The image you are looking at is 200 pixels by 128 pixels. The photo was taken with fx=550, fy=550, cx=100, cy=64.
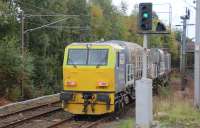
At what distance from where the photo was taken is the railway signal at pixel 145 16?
15617 millimetres

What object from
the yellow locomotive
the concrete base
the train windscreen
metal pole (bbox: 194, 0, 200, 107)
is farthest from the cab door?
the concrete base

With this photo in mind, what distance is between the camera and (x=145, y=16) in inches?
619

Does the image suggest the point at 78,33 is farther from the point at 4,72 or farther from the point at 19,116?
the point at 19,116

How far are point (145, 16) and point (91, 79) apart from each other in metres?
4.83

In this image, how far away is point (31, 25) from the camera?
4525 cm

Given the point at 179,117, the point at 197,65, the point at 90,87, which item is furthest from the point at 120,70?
the point at 179,117

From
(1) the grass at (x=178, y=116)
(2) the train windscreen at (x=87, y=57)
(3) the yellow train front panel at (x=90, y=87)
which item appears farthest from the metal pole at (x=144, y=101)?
(2) the train windscreen at (x=87, y=57)

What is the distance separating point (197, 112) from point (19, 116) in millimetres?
7200

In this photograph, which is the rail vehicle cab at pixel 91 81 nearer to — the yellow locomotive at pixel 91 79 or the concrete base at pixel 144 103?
Result: the yellow locomotive at pixel 91 79

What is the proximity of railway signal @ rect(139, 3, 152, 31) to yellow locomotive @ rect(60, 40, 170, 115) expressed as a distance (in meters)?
4.37

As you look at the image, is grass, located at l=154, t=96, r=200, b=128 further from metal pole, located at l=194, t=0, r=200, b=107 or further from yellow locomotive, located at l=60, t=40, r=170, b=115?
yellow locomotive, located at l=60, t=40, r=170, b=115

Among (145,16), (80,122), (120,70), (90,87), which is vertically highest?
(145,16)

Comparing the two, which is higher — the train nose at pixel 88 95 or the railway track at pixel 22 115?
the train nose at pixel 88 95

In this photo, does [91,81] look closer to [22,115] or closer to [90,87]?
[90,87]
